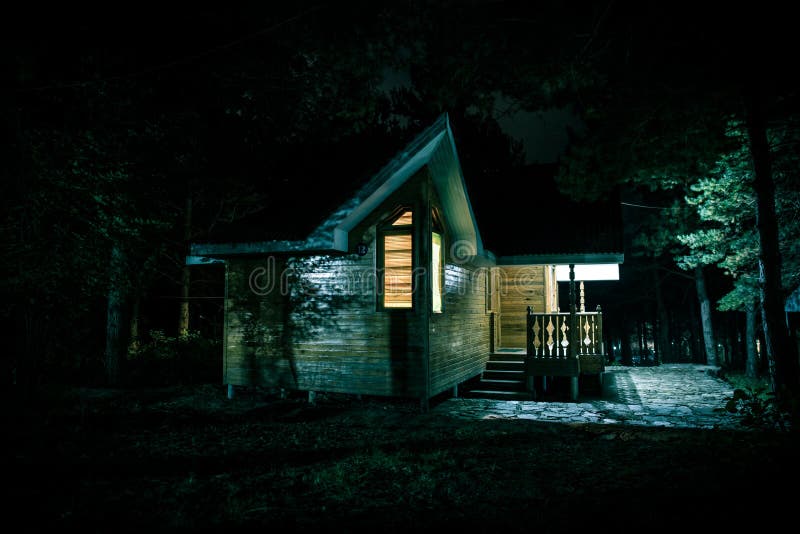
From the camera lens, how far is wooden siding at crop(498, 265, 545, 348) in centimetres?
1502

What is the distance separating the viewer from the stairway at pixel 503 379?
1162 centimetres

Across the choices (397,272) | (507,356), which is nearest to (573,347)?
(507,356)

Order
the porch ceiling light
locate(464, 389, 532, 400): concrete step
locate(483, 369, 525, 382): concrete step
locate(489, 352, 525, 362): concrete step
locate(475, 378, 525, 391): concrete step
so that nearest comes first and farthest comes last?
locate(464, 389, 532, 400): concrete step
locate(475, 378, 525, 391): concrete step
locate(483, 369, 525, 382): concrete step
locate(489, 352, 525, 362): concrete step
the porch ceiling light

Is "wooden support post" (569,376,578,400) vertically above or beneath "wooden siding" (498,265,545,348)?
beneath

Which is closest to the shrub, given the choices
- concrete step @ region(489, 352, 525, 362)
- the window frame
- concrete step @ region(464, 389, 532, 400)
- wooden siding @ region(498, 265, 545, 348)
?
the window frame

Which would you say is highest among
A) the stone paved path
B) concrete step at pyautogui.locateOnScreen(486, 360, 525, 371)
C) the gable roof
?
the gable roof

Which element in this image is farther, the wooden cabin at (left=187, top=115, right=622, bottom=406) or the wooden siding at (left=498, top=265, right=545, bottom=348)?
the wooden siding at (left=498, top=265, right=545, bottom=348)

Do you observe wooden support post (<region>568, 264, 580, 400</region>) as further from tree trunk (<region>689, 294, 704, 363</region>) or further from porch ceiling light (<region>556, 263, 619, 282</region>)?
tree trunk (<region>689, 294, 704, 363</region>)

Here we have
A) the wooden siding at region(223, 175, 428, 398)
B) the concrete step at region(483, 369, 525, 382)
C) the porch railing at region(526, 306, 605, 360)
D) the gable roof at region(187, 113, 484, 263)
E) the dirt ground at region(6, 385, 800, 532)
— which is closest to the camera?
the dirt ground at region(6, 385, 800, 532)

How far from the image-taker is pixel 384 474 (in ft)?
18.7

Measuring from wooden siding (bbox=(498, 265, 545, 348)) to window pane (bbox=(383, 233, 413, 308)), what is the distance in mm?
5650

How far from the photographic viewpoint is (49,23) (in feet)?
27.1

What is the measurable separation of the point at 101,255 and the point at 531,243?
10.5 meters

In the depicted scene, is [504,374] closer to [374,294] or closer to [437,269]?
[437,269]
